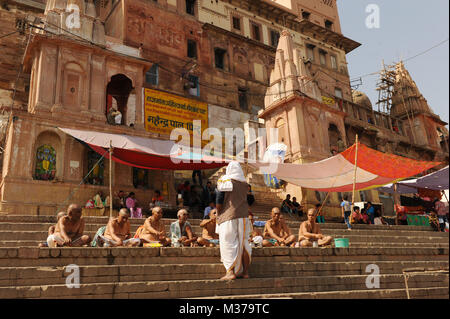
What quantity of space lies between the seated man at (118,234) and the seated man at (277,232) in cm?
282

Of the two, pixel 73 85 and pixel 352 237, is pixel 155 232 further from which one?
pixel 73 85

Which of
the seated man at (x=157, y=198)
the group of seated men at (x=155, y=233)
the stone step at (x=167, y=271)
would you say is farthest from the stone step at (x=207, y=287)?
the seated man at (x=157, y=198)

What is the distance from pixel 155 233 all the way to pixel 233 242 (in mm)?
2283

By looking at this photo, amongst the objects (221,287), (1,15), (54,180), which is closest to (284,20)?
(1,15)

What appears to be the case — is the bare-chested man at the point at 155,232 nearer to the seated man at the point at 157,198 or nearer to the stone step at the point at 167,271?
the stone step at the point at 167,271

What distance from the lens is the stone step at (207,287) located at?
15.1 ft

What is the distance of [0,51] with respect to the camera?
65.0ft

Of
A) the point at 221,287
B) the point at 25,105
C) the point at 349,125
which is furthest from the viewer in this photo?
the point at 349,125

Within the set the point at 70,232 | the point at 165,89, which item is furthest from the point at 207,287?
the point at 165,89

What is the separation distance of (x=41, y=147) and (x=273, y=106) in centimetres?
1084

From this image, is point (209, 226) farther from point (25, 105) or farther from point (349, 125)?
point (349, 125)

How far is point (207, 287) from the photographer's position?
5293mm

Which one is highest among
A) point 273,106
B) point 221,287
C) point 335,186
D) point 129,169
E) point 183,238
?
point 273,106

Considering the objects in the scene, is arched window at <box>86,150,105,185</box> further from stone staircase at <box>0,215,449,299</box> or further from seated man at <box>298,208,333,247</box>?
seated man at <box>298,208,333,247</box>
